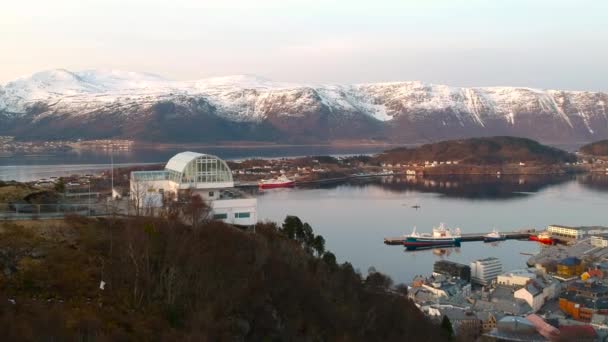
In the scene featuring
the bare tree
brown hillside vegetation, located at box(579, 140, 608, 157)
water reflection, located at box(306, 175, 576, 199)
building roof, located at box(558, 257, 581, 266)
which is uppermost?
brown hillside vegetation, located at box(579, 140, 608, 157)

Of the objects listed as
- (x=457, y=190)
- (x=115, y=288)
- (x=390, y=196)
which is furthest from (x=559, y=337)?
(x=457, y=190)

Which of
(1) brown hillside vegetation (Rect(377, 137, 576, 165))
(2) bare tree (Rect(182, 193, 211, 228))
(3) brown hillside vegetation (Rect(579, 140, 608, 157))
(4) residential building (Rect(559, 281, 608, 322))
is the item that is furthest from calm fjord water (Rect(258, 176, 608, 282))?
(3) brown hillside vegetation (Rect(579, 140, 608, 157))

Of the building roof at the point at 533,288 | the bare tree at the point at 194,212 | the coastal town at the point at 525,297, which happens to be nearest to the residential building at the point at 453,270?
the coastal town at the point at 525,297

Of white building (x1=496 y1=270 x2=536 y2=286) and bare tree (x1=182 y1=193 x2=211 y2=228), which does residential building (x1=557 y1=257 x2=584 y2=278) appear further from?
bare tree (x1=182 y1=193 x2=211 y2=228)

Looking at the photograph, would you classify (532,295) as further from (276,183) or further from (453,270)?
(276,183)

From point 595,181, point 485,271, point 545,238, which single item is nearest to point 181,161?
point 485,271

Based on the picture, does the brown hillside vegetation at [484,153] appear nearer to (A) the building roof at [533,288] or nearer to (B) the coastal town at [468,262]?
(B) the coastal town at [468,262]

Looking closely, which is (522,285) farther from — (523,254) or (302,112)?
(302,112)
